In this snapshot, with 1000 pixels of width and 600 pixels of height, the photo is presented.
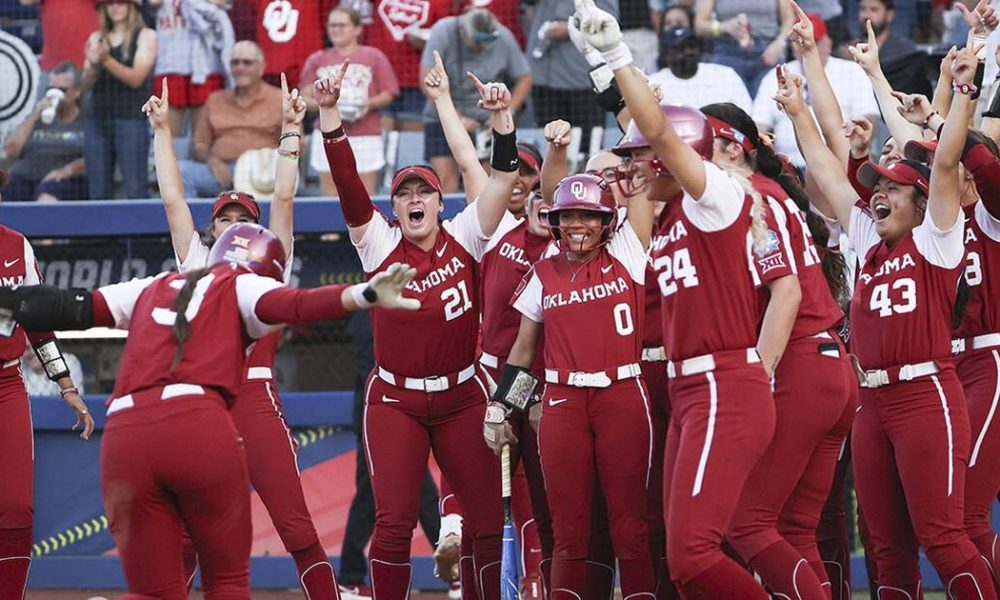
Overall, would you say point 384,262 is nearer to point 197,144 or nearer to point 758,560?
point 758,560

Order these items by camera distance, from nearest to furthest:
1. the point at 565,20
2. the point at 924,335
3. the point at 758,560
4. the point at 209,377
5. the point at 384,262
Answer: the point at 209,377, the point at 758,560, the point at 924,335, the point at 384,262, the point at 565,20

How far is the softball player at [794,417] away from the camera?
217 inches

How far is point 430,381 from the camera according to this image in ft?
22.4

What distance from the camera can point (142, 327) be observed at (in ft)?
16.9

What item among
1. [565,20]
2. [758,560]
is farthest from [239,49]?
[758,560]

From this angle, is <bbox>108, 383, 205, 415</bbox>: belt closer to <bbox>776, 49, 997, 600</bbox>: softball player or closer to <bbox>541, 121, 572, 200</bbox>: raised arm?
<bbox>541, 121, 572, 200</bbox>: raised arm

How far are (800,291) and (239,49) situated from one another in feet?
20.0

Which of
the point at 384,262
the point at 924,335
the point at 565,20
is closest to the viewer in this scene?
the point at 924,335

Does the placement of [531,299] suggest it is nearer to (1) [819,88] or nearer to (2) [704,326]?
(2) [704,326]

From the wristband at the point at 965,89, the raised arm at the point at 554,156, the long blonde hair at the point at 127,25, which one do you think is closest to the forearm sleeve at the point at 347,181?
the raised arm at the point at 554,156

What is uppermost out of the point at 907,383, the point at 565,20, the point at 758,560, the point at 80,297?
the point at 565,20

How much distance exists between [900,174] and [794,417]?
1251 mm

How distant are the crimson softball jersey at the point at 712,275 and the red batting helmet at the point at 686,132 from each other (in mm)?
131

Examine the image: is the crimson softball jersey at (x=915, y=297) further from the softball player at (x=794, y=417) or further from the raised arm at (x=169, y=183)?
the raised arm at (x=169, y=183)
